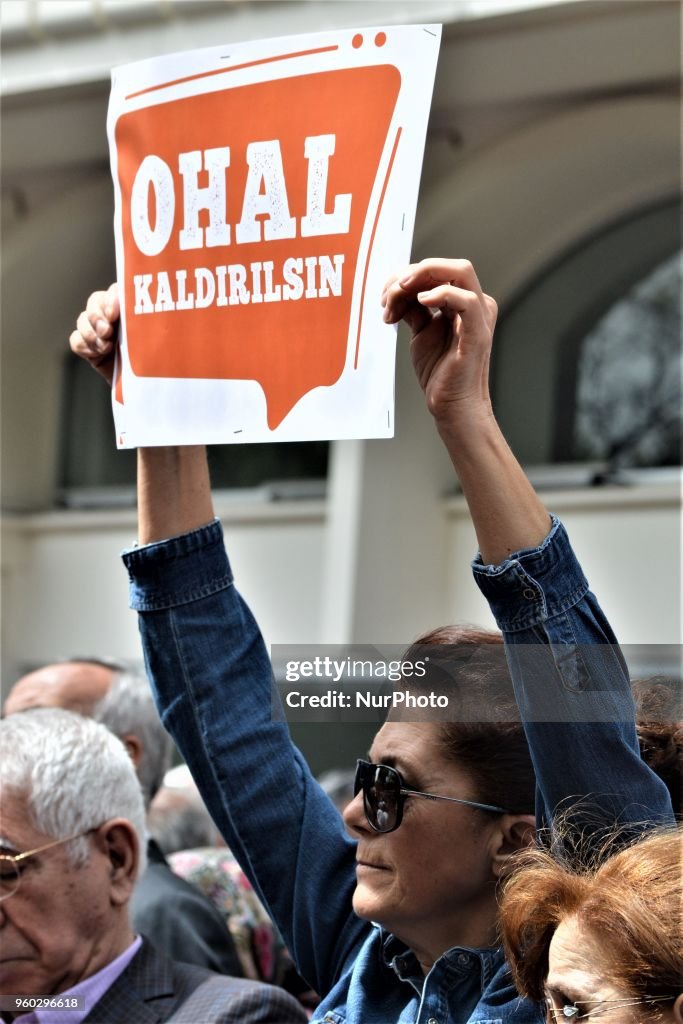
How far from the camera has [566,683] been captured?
1.14m

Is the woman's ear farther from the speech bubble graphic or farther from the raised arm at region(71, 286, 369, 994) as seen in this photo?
the speech bubble graphic

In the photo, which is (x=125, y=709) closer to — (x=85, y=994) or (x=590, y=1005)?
(x=85, y=994)

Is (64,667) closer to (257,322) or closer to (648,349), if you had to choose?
(257,322)

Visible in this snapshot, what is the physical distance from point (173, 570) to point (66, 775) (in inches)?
14.5

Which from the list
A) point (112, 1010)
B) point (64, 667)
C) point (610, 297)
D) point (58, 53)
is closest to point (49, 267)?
point (58, 53)

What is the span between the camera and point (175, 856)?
2609 mm

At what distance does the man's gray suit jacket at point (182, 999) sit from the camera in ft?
5.28

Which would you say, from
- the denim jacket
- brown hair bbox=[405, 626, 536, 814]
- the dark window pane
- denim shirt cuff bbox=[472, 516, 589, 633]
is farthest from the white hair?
the dark window pane

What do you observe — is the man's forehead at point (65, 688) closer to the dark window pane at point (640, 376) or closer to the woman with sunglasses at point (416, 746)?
the woman with sunglasses at point (416, 746)

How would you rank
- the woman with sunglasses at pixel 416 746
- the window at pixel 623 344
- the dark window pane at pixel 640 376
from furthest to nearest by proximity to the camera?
the dark window pane at pixel 640 376 → the window at pixel 623 344 → the woman with sunglasses at pixel 416 746

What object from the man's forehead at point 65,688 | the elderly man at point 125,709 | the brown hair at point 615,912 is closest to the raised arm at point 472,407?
the brown hair at point 615,912

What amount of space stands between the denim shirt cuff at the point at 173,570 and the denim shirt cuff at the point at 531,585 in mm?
441

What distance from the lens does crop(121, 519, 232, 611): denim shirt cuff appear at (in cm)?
151

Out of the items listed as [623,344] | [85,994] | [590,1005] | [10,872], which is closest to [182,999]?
[85,994]
